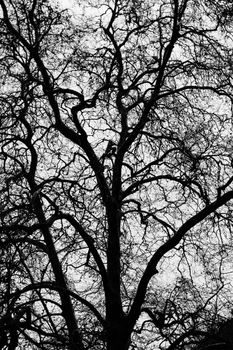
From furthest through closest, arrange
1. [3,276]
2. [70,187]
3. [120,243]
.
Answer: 1. [120,243]
2. [70,187]
3. [3,276]

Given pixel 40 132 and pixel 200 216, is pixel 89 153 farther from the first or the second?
pixel 200 216

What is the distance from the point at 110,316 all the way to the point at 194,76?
472 centimetres

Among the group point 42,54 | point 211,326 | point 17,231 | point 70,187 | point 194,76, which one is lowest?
point 211,326

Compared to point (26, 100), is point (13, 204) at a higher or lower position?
lower

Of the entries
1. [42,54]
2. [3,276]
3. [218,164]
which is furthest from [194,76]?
[3,276]

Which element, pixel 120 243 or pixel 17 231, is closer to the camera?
pixel 17 231

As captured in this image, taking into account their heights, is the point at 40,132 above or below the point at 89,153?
above

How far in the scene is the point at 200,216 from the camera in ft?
34.3

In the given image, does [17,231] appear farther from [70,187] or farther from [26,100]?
[26,100]

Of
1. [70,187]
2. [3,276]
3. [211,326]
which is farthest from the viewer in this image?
[70,187]

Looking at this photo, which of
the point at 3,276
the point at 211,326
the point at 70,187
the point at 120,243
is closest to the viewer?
the point at 3,276

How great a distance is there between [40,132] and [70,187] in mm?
1925

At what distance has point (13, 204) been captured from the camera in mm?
11398

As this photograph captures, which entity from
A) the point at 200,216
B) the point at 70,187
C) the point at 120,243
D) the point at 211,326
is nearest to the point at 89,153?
the point at 70,187
